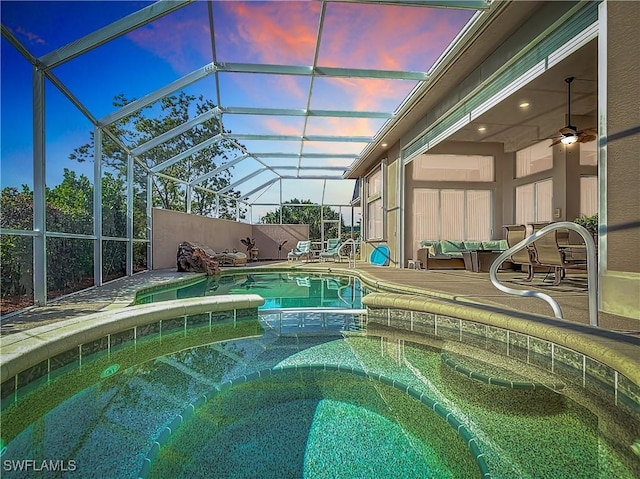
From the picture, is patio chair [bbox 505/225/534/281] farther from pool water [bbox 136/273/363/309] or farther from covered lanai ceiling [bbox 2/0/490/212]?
covered lanai ceiling [bbox 2/0/490/212]

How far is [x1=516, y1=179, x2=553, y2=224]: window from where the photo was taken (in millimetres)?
8312

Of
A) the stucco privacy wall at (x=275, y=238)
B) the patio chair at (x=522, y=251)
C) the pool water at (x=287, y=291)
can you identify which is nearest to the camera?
the pool water at (x=287, y=291)

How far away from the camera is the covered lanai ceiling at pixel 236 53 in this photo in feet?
13.8

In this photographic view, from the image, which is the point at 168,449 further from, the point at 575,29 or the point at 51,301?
the point at 575,29

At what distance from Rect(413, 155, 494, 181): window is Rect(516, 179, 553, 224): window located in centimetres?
94

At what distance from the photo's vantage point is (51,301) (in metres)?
4.27

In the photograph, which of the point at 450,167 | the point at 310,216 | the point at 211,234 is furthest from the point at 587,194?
the point at 310,216

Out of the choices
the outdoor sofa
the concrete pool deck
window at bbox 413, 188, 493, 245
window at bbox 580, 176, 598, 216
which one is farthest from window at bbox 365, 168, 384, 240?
the concrete pool deck

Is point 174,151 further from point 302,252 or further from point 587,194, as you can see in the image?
point 587,194

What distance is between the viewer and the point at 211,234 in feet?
40.0

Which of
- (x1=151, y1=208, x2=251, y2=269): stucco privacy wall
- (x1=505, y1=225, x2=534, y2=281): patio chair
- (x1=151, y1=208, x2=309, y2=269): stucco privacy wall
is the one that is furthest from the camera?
(x1=151, y1=208, x2=309, y2=269): stucco privacy wall

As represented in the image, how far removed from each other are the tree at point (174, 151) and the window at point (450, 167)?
535 centimetres

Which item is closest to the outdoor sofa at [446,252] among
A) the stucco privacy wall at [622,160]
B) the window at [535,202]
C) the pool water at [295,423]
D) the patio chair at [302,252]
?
the window at [535,202]

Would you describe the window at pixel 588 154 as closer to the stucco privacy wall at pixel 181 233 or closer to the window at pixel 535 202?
the window at pixel 535 202
